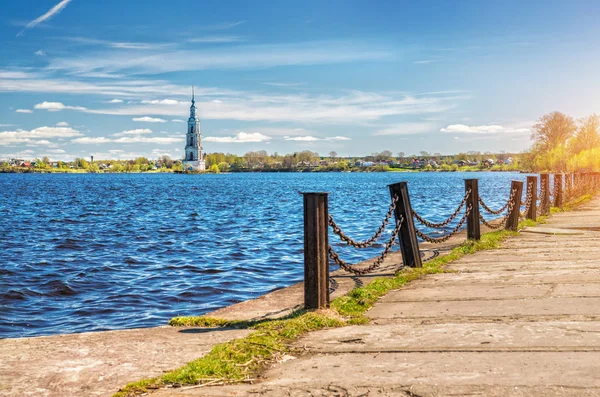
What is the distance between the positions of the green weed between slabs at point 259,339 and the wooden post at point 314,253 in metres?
0.22

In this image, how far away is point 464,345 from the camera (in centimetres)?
560

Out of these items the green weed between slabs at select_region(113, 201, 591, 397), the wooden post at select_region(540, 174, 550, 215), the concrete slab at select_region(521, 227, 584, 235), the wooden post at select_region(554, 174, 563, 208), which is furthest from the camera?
the wooden post at select_region(554, 174, 563, 208)

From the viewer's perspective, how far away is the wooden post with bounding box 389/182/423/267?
34.4ft

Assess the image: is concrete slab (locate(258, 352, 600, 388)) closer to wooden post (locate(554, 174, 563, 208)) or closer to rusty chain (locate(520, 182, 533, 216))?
rusty chain (locate(520, 182, 533, 216))

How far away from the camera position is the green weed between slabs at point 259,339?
4898 mm

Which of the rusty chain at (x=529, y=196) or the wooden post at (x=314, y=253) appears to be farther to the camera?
the rusty chain at (x=529, y=196)

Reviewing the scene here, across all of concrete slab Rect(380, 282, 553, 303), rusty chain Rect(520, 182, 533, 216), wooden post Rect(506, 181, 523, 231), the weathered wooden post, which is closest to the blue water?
wooden post Rect(506, 181, 523, 231)

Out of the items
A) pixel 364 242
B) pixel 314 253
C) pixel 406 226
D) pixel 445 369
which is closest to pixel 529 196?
pixel 406 226

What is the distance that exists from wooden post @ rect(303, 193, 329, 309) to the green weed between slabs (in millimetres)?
217

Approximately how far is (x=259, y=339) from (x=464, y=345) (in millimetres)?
2025

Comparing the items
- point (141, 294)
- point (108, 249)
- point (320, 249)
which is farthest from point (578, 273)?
point (108, 249)

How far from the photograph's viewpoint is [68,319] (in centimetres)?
1114

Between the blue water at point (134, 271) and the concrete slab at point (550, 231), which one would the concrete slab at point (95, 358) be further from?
the concrete slab at point (550, 231)

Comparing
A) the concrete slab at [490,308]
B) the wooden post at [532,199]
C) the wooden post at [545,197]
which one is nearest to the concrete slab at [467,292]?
the concrete slab at [490,308]
